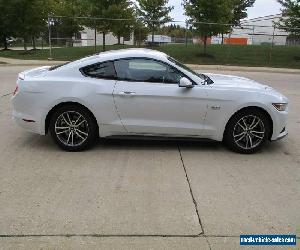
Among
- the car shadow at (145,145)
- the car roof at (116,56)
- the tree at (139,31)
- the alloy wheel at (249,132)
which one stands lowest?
the car shadow at (145,145)

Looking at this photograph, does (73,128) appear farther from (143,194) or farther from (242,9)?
(242,9)

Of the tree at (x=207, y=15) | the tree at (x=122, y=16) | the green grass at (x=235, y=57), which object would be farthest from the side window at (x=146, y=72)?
the tree at (x=122, y=16)

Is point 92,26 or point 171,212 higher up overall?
point 92,26

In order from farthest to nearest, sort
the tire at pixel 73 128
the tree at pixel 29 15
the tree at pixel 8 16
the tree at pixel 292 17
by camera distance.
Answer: the tree at pixel 8 16 < the tree at pixel 29 15 < the tree at pixel 292 17 < the tire at pixel 73 128

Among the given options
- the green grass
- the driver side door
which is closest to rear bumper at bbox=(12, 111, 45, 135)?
the driver side door

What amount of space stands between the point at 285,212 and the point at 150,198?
1.41 meters

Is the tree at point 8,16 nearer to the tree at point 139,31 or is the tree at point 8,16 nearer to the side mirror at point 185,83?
the tree at point 139,31

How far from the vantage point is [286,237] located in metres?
3.79

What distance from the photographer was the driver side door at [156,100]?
5.95m

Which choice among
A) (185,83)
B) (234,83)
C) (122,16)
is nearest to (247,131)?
(234,83)

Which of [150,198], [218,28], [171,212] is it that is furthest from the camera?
[218,28]

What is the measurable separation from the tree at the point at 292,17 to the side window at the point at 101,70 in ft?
64.5

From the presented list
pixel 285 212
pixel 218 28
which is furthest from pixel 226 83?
pixel 218 28

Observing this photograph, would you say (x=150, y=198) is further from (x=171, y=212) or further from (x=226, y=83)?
(x=226, y=83)
